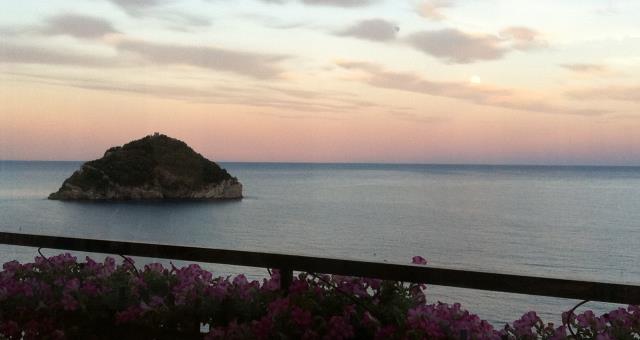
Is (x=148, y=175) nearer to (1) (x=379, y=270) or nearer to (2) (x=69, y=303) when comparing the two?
(2) (x=69, y=303)

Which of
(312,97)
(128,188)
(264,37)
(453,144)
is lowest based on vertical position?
(128,188)

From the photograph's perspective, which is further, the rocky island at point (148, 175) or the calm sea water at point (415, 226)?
the rocky island at point (148, 175)

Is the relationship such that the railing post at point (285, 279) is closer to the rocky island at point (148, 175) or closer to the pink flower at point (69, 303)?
the pink flower at point (69, 303)

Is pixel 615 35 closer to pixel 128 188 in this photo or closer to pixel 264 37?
pixel 264 37

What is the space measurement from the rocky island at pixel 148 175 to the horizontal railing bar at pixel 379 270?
10676 centimetres

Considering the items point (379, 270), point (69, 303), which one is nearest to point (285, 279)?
point (379, 270)

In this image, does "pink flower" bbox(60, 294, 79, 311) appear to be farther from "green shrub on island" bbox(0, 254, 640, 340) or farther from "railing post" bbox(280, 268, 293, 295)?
"railing post" bbox(280, 268, 293, 295)

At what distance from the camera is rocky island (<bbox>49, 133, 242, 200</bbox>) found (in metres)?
108

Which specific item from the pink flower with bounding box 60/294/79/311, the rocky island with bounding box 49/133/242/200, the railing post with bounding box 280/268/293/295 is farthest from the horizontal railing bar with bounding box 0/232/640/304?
the rocky island with bounding box 49/133/242/200

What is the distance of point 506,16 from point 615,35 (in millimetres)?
20111

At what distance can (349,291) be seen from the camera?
3.02 meters

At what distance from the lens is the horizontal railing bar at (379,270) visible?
233 centimetres

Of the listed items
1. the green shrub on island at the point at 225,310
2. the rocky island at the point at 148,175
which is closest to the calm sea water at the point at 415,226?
the rocky island at the point at 148,175

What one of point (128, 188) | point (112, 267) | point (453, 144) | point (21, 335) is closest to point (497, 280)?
point (112, 267)
